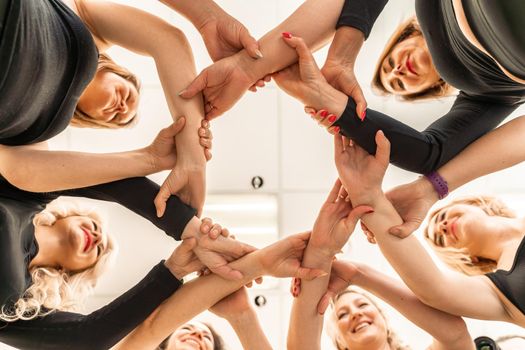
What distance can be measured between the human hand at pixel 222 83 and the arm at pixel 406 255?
42 cm

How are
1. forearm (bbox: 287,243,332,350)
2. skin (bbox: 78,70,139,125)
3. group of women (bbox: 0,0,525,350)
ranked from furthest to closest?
skin (bbox: 78,70,139,125) < forearm (bbox: 287,243,332,350) < group of women (bbox: 0,0,525,350)

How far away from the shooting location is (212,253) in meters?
2.00

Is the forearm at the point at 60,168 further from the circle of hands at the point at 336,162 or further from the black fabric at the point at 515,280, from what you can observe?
the black fabric at the point at 515,280

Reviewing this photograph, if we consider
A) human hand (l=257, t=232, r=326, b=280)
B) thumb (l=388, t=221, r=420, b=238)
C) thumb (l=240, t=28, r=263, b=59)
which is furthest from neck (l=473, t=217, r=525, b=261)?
thumb (l=240, t=28, r=263, b=59)

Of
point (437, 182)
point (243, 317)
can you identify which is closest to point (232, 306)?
point (243, 317)

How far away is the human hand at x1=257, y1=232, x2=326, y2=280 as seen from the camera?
2008 millimetres

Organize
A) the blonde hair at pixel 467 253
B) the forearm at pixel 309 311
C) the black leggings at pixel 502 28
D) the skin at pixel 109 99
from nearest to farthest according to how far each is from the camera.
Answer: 1. the black leggings at pixel 502 28
2. the forearm at pixel 309 311
3. the skin at pixel 109 99
4. the blonde hair at pixel 467 253

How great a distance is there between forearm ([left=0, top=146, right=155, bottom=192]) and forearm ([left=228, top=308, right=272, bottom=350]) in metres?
0.69

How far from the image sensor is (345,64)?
197 cm

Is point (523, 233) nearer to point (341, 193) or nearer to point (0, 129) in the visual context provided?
point (341, 193)

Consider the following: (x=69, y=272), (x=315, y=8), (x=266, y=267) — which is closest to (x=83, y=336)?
(x=69, y=272)

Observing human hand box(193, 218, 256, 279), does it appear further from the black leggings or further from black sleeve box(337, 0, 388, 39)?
the black leggings

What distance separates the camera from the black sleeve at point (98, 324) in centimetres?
199

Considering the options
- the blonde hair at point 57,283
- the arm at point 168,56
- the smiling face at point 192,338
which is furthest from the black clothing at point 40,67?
the smiling face at point 192,338
